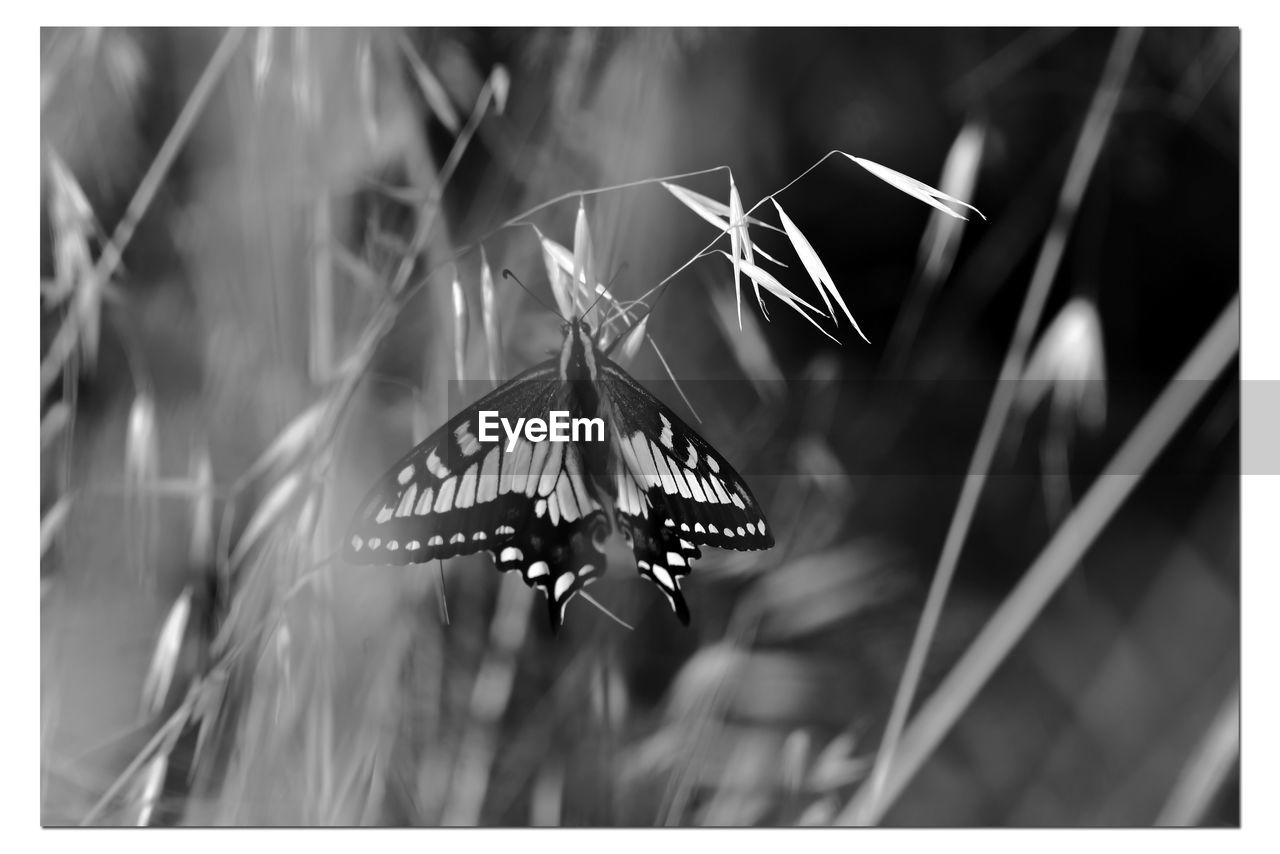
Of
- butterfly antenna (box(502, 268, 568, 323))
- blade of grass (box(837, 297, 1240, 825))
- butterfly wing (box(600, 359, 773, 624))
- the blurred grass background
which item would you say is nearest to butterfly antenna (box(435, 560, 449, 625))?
the blurred grass background

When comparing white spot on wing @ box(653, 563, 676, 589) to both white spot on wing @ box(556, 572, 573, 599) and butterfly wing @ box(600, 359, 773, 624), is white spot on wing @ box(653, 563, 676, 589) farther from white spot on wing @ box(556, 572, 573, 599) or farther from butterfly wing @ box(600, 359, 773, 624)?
white spot on wing @ box(556, 572, 573, 599)

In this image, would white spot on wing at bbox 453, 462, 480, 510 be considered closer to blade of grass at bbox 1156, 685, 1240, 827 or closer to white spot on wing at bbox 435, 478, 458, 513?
white spot on wing at bbox 435, 478, 458, 513

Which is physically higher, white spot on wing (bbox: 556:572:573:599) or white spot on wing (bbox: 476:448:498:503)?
white spot on wing (bbox: 476:448:498:503)

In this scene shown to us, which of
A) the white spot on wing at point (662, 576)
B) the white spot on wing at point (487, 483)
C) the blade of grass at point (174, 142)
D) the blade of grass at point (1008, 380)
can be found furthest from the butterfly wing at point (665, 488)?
the blade of grass at point (174, 142)

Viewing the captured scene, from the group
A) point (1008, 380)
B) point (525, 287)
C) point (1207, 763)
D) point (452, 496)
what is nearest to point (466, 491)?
point (452, 496)

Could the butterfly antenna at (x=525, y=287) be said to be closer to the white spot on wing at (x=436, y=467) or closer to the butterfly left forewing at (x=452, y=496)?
the butterfly left forewing at (x=452, y=496)

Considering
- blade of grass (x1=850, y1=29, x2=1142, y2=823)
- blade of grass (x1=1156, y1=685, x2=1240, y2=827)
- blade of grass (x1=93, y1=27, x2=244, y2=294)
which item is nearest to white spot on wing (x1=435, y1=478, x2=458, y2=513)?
blade of grass (x1=93, y1=27, x2=244, y2=294)

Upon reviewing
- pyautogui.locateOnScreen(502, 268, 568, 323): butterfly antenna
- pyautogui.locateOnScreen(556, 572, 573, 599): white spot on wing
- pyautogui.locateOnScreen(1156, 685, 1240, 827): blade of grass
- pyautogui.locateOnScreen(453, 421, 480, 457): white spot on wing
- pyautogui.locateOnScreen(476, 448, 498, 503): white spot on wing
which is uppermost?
pyautogui.locateOnScreen(502, 268, 568, 323): butterfly antenna
